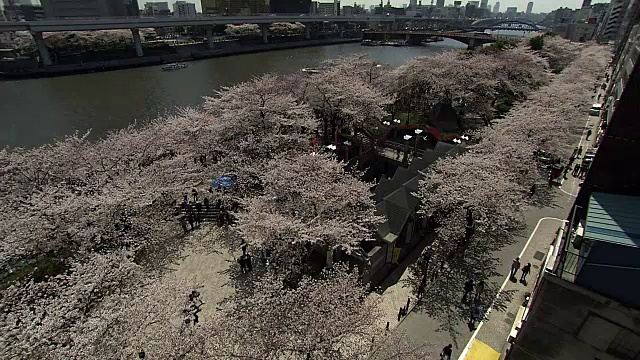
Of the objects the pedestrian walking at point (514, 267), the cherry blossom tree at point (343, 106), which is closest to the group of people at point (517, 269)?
the pedestrian walking at point (514, 267)

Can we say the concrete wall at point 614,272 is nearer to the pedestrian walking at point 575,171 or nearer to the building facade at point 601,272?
the building facade at point 601,272

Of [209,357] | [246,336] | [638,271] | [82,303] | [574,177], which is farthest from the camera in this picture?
[574,177]

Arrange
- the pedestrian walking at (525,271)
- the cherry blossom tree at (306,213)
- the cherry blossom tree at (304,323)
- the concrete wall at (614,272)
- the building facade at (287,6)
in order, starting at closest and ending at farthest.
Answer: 1. the concrete wall at (614,272)
2. the cherry blossom tree at (304,323)
3. the cherry blossom tree at (306,213)
4. the pedestrian walking at (525,271)
5. the building facade at (287,6)

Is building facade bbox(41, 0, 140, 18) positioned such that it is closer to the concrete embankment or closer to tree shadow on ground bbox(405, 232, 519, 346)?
the concrete embankment

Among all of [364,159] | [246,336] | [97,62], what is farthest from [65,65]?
[246,336]

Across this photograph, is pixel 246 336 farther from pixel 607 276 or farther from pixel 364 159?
pixel 364 159

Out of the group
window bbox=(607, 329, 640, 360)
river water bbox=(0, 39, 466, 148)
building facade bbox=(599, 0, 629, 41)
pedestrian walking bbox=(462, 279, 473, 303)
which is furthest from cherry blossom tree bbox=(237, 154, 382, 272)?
building facade bbox=(599, 0, 629, 41)

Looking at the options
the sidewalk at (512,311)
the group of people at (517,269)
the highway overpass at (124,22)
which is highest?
the highway overpass at (124,22)

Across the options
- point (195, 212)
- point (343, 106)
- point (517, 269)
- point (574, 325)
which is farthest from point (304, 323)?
point (343, 106)
